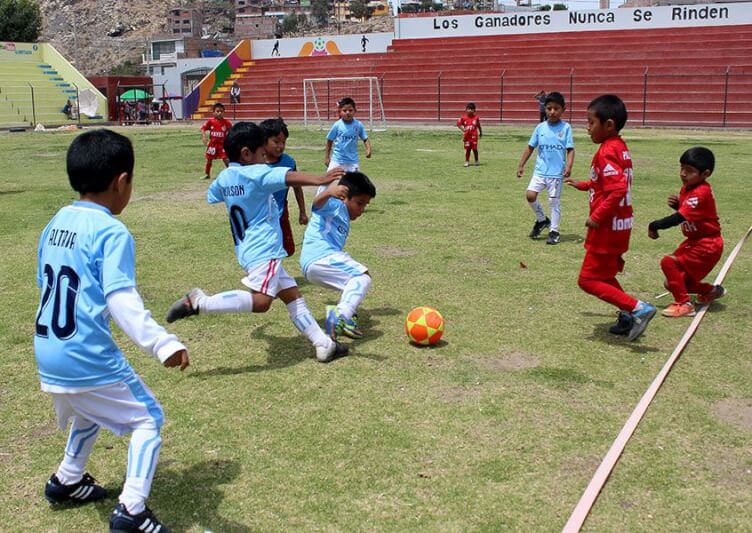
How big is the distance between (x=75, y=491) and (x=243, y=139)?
2.67 metres

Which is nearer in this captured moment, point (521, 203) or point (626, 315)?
point (626, 315)

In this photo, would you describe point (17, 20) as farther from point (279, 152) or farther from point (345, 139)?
point (279, 152)

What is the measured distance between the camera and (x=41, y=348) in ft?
10.2


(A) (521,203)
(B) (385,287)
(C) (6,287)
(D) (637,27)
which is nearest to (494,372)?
(B) (385,287)

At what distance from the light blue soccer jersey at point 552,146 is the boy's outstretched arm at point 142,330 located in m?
7.62

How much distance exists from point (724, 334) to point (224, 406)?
3.89 meters

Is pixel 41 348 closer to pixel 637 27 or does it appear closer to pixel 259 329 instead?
pixel 259 329

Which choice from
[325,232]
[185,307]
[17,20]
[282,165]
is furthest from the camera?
[17,20]

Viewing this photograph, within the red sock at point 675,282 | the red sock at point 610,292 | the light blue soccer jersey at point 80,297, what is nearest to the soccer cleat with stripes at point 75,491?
the light blue soccer jersey at point 80,297

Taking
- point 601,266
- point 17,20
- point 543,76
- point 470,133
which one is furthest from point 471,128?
point 17,20

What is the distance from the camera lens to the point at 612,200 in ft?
18.5

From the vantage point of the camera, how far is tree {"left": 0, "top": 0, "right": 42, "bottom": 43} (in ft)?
233

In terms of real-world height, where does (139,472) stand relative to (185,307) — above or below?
below

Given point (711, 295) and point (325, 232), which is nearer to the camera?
point (325, 232)
